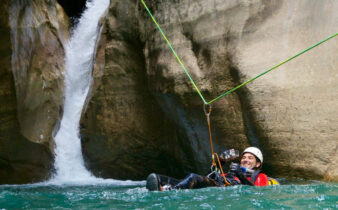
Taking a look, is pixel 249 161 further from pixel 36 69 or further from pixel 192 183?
pixel 36 69

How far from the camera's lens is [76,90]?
37.1 feet

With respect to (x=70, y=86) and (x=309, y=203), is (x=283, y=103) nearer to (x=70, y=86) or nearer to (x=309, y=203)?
(x=309, y=203)

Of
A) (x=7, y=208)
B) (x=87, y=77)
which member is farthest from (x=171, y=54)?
(x=7, y=208)

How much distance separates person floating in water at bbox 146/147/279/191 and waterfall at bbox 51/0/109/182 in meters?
4.46

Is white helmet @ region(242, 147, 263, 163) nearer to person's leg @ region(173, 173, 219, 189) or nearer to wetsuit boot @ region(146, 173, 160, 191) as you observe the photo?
person's leg @ region(173, 173, 219, 189)

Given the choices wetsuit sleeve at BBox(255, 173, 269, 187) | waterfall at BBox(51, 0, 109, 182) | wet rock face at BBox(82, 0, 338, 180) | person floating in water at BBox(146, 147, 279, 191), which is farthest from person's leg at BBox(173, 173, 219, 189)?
waterfall at BBox(51, 0, 109, 182)

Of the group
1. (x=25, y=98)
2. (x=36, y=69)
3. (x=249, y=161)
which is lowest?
(x=249, y=161)

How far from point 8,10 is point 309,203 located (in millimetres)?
8581

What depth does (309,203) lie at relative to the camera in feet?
15.2

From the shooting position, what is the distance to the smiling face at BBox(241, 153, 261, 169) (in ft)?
22.7

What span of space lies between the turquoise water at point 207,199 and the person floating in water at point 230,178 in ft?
0.71

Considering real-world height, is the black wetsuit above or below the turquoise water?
above

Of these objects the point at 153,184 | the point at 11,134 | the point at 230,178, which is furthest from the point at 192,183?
the point at 11,134

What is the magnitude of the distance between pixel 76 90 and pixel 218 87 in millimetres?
4820
